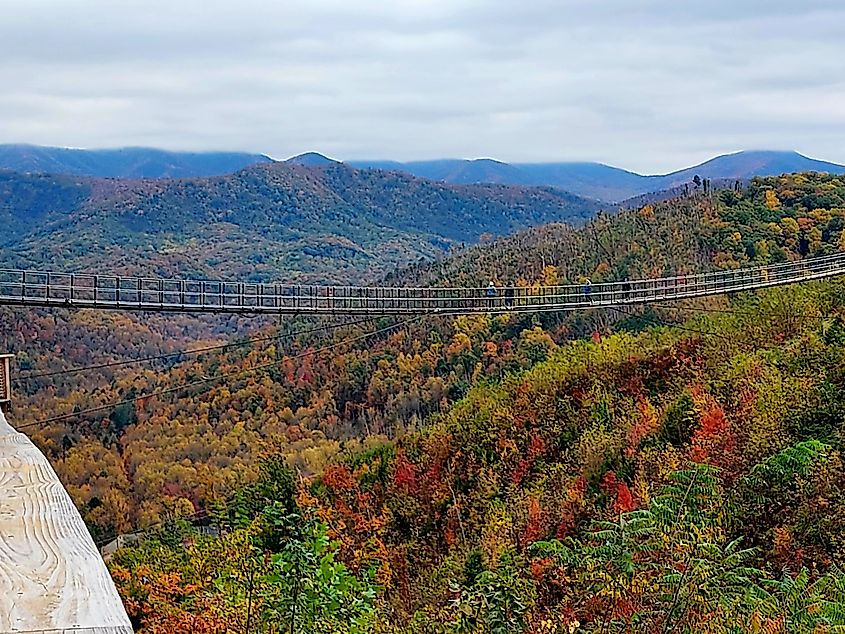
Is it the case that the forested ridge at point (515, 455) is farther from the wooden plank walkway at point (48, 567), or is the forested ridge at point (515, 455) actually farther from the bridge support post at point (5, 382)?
the wooden plank walkway at point (48, 567)

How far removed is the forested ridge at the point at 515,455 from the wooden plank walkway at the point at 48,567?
9.71 feet

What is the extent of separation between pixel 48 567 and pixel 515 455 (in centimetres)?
2381

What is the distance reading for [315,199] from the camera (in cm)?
18050

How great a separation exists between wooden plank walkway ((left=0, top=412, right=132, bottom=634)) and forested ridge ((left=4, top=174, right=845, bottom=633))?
2.96m

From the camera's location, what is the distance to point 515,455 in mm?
24922

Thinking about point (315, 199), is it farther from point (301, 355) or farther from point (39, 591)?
point (39, 591)

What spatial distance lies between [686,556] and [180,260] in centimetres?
12260

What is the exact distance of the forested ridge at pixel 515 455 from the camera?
7.09 meters

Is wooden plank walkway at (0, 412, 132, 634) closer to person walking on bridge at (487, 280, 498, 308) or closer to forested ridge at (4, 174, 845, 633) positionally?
forested ridge at (4, 174, 845, 633)

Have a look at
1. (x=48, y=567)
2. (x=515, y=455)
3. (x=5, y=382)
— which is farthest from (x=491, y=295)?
(x=48, y=567)

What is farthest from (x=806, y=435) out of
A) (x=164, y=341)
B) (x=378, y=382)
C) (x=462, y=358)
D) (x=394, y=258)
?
(x=394, y=258)

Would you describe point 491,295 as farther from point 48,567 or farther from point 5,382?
point 48,567

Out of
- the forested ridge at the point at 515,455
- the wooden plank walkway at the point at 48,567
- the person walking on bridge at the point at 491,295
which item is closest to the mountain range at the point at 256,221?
the forested ridge at the point at 515,455

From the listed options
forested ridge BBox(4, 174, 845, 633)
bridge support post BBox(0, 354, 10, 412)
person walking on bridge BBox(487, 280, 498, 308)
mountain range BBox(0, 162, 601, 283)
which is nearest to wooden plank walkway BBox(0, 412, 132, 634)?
bridge support post BBox(0, 354, 10, 412)
